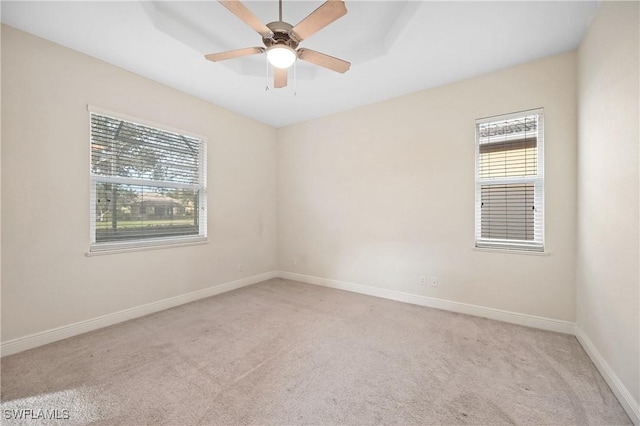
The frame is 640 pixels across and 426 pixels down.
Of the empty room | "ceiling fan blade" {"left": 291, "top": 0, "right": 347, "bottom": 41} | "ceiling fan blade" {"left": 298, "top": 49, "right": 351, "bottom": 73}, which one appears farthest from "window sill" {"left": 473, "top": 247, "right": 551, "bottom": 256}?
"ceiling fan blade" {"left": 291, "top": 0, "right": 347, "bottom": 41}

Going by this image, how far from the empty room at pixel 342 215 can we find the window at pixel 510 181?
21 mm

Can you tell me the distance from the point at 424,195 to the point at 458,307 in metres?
1.41

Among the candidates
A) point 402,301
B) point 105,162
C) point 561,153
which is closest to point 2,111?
point 105,162

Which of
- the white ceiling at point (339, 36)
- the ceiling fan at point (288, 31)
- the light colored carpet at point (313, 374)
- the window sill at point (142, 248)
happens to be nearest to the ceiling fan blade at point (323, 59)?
the ceiling fan at point (288, 31)

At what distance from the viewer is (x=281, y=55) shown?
189cm

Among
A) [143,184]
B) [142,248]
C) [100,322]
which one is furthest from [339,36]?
[100,322]

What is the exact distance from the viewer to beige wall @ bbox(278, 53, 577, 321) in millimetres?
2613

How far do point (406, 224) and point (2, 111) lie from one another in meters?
4.14

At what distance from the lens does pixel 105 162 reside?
2787 millimetres

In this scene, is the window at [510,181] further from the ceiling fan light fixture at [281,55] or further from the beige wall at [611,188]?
the ceiling fan light fixture at [281,55]

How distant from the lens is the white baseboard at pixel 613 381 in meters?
1.51

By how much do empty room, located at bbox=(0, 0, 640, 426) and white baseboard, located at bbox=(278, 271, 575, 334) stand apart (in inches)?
1.0

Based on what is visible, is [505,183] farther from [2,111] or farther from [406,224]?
[2,111]

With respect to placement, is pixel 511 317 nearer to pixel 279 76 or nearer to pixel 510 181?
pixel 510 181
